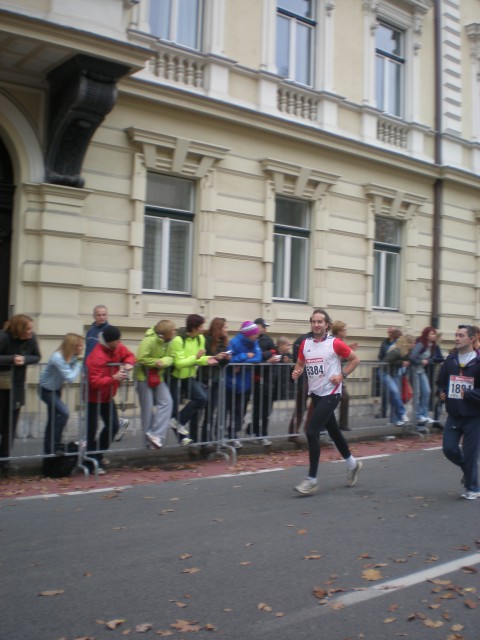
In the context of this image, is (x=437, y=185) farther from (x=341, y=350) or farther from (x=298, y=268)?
(x=341, y=350)

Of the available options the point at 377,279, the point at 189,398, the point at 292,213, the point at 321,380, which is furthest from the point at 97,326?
the point at 377,279

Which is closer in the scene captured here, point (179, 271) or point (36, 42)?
point (36, 42)

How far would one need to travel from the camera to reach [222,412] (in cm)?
993

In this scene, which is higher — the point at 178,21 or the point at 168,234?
the point at 178,21

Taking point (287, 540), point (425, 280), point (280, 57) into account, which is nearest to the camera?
point (287, 540)

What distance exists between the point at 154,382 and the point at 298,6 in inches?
383

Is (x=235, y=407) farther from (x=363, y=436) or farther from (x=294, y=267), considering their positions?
(x=294, y=267)

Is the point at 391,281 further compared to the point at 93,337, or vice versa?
the point at 391,281

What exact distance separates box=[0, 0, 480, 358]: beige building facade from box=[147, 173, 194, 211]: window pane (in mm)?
27

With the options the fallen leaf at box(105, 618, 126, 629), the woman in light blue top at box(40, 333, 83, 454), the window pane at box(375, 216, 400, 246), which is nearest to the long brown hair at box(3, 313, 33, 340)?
the woman in light blue top at box(40, 333, 83, 454)

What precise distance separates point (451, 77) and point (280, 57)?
5.73 metres

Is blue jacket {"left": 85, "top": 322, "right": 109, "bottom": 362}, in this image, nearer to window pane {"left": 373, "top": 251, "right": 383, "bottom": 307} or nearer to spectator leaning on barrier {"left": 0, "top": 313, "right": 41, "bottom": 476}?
spectator leaning on barrier {"left": 0, "top": 313, "right": 41, "bottom": 476}

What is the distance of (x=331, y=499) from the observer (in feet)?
24.8

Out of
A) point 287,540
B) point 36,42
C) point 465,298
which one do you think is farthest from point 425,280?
point 287,540
